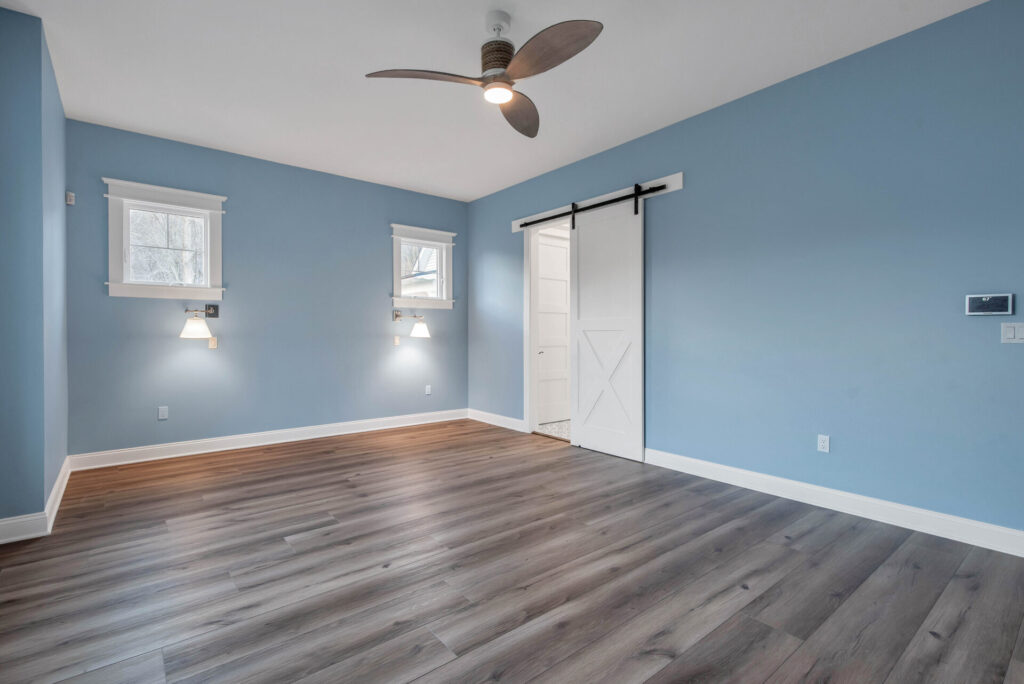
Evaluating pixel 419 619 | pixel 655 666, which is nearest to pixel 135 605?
pixel 419 619

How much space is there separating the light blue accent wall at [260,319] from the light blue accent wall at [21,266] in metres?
1.53

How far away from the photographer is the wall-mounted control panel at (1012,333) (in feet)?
8.03

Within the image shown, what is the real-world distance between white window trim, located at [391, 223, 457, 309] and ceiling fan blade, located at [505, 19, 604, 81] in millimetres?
3371

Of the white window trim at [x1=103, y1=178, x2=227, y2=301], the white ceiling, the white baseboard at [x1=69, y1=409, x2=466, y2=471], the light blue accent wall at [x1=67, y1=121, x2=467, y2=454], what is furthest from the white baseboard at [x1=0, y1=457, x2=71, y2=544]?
the white ceiling

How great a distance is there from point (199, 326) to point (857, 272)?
525cm

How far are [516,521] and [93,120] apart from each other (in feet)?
15.6

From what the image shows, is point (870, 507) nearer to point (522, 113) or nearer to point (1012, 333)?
point (1012, 333)

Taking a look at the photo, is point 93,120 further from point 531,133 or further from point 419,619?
point 419,619

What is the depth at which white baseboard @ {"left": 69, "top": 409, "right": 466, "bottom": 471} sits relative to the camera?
408 cm

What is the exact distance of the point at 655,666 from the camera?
165cm

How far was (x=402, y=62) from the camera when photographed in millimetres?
3152

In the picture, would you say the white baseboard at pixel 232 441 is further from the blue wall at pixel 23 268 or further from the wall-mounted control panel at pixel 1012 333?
the wall-mounted control panel at pixel 1012 333

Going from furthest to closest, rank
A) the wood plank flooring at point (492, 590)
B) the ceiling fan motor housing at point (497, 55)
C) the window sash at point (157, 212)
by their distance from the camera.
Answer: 1. the window sash at point (157, 212)
2. the ceiling fan motor housing at point (497, 55)
3. the wood plank flooring at point (492, 590)

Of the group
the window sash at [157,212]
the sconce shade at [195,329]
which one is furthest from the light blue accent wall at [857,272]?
the window sash at [157,212]
